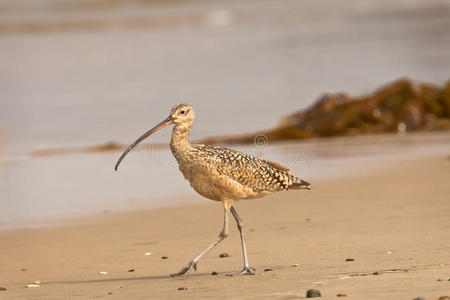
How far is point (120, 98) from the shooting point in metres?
19.9

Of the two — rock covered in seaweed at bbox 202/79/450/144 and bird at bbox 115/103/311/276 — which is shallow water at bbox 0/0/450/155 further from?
bird at bbox 115/103/311/276

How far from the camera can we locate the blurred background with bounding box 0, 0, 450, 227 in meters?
12.2

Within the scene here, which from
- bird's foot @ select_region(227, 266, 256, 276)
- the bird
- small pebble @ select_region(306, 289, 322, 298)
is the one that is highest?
the bird

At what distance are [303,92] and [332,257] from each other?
12537 millimetres

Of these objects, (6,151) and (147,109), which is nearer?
(6,151)

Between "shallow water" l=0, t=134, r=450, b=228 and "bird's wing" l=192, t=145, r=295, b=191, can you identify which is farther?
"shallow water" l=0, t=134, r=450, b=228

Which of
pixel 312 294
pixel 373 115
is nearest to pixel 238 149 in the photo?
pixel 373 115

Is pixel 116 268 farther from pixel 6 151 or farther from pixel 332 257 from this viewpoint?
pixel 6 151

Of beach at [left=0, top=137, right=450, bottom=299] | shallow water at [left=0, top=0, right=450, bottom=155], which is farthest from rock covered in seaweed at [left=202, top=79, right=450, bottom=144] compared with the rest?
beach at [left=0, top=137, right=450, bottom=299]

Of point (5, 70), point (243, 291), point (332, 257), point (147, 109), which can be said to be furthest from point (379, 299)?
point (5, 70)

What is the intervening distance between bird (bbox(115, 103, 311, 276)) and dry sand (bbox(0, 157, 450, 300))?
1.51 feet

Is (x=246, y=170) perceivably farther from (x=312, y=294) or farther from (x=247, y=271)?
(x=312, y=294)

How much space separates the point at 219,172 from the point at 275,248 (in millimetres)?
968

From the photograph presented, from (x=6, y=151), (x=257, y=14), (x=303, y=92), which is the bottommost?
(x=6, y=151)
